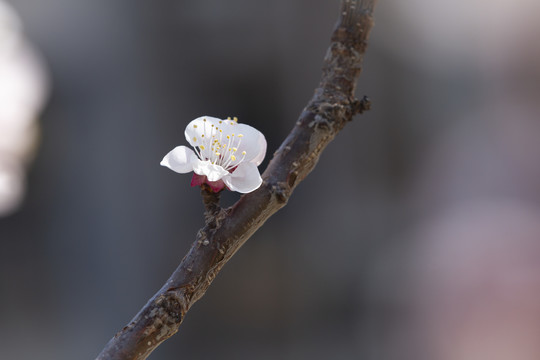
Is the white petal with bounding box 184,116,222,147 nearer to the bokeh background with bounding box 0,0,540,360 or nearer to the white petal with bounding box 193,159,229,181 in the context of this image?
the white petal with bounding box 193,159,229,181

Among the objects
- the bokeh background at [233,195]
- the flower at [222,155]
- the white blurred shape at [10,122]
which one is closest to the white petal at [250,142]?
the flower at [222,155]

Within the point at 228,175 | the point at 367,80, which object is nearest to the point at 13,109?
the point at 228,175

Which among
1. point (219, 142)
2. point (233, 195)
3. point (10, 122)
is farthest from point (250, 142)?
point (233, 195)

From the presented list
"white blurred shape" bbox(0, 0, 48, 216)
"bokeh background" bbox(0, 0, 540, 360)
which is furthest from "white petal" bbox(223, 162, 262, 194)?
"bokeh background" bbox(0, 0, 540, 360)

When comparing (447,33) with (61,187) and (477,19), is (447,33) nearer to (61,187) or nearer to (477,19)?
(477,19)

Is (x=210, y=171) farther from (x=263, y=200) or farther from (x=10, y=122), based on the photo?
(x=10, y=122)

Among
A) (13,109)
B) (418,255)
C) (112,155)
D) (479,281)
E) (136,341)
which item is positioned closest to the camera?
(136,341)
